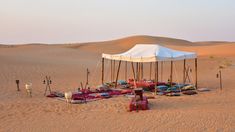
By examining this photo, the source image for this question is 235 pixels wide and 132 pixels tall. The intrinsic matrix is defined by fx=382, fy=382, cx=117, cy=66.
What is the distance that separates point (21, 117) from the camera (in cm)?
1182

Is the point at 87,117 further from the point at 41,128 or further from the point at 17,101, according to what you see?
the point at 17,101

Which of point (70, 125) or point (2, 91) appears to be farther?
point (2, 91)

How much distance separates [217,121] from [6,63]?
23.3 meters

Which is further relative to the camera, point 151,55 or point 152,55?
point 151,55

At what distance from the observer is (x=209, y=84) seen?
20328 millimetres

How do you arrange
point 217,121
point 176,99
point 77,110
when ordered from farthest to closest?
point 176,99
point 77,110
point 217,121

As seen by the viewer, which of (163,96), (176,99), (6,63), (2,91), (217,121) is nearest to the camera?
(217,121)

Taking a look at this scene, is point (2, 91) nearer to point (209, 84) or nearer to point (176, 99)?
point (176, 99)

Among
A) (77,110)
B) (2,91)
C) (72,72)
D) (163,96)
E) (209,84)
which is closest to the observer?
(77,110)

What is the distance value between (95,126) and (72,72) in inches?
726

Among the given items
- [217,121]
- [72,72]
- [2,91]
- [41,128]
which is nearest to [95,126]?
[41,128]

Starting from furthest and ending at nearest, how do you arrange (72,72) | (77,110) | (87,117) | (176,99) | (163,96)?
(72,72) < (163,96) < (176,99) < (77,110) < (87,117)

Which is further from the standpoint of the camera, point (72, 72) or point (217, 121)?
point (72, 72)

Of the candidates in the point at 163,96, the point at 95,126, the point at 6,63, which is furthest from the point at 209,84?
the point at 6,63
